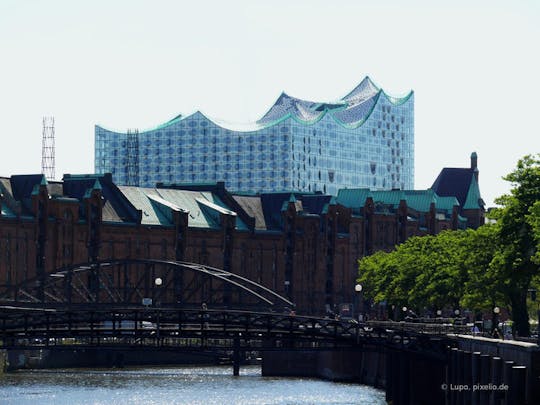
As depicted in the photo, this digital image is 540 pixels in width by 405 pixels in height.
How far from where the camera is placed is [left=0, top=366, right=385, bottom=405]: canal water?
128m

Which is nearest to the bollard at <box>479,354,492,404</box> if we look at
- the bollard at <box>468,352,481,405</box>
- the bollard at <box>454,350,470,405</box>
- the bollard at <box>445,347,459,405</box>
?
the bollard at <box>468,352,481,405</box>

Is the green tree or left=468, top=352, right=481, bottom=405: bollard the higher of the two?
the green tree

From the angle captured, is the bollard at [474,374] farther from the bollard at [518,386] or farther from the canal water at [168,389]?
the canal water at [168,389]

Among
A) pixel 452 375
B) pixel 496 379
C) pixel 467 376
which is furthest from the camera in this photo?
pixel 452 375

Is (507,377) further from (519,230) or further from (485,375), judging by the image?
(519,230)

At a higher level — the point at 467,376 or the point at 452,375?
the point at 467,376

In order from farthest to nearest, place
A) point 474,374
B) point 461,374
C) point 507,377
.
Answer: point 461,374 → point 474,374 → point 507,377

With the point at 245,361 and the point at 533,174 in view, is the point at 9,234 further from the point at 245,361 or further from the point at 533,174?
the point at 533,174

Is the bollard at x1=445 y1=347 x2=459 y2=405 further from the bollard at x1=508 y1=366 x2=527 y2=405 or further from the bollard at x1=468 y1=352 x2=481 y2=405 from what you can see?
the bollard at x1=508 y1=366 x2=527 y2=405

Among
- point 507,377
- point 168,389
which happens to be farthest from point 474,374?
point 168,389

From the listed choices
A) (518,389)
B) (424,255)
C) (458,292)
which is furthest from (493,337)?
(424,255)

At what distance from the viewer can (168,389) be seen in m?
142

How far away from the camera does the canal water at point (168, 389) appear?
128 metres

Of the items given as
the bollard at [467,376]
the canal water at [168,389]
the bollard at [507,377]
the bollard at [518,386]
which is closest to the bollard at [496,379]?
the bollard at [507,377]
